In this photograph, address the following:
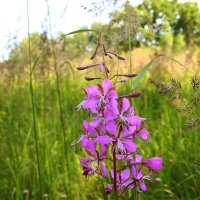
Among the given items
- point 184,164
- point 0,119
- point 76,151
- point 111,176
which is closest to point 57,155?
point 76,151

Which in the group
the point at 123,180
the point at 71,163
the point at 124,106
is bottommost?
the point at 71,163

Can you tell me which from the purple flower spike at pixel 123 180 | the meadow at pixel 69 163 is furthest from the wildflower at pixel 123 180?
the meadow at pixel 69 163

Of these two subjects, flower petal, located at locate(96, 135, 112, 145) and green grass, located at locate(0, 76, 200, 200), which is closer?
flower petal, located at locate(96, 135, 112, 145)

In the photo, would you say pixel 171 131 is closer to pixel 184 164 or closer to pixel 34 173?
pixel 184 164

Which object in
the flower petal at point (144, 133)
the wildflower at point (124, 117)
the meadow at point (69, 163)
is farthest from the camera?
the meadow at point (69, 163)

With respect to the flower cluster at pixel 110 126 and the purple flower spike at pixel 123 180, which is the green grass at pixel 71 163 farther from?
the flower cluster at pixel 110 126

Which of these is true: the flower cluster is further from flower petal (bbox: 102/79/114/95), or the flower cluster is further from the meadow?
the meadow

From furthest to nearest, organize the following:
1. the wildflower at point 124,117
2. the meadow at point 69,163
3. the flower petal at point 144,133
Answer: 1. the meadow at point 69,163
2. the flower petal at point 144,133
3. the wildflower at point 124,117

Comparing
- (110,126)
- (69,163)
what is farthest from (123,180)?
(69,163)

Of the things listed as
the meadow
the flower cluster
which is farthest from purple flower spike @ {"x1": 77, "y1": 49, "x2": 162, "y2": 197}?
the meadow

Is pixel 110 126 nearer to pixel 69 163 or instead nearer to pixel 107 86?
pixel 107 86

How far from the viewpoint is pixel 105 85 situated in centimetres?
114

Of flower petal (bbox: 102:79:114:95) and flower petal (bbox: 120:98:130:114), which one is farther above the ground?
flower petal (bbox: 102:79:114:95)

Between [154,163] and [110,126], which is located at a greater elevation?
[110,126]
